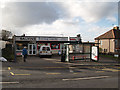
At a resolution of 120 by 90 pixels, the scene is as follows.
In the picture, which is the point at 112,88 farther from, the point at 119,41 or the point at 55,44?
the point at 119,41

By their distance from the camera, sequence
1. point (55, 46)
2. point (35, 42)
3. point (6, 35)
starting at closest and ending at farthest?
point (35, 42) < point (55, 46) < point (6, 35)

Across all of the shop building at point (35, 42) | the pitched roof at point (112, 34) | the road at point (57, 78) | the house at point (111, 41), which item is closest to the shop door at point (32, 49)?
the shop building at point (35, 42)

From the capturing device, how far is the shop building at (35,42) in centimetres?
2525

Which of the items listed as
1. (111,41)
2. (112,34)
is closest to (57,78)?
(111,41)

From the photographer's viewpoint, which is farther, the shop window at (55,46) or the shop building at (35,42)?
the shop window at (55,46)

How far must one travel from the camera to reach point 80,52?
16.1m

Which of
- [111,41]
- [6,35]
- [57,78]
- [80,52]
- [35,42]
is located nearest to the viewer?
[57,78]

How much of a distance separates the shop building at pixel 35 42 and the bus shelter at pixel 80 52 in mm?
11295

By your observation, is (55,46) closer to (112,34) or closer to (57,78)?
(112,34)

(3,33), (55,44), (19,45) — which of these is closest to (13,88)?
(19,45)

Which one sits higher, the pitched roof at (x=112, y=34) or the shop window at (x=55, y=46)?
the pitched roof at (x=112, y=34)

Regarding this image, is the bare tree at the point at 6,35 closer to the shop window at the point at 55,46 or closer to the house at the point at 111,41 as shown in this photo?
the shop window at the point at 55,46

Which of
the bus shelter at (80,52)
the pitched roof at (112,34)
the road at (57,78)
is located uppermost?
the pitched roof at (112,34)

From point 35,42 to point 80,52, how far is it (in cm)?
1337
